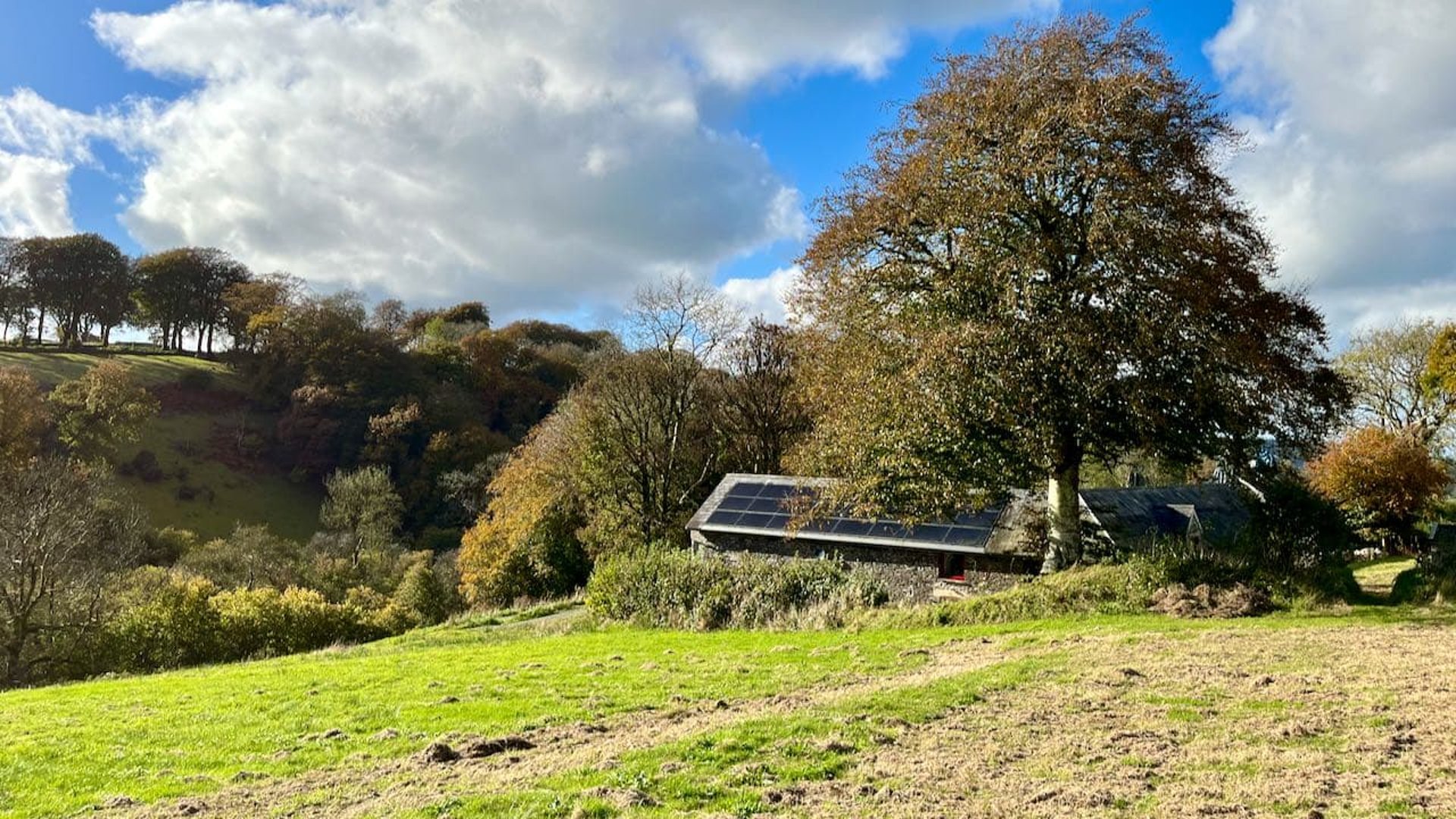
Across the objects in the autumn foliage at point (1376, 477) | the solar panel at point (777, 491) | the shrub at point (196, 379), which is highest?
the shrub at point (196, 379)

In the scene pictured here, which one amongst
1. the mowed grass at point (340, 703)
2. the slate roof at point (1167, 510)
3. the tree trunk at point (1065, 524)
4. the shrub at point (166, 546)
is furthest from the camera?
the shrub at point (166, 546)

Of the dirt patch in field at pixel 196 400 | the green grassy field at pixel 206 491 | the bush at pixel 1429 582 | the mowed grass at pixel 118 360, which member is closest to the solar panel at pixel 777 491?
the bush at pixel 1429 582

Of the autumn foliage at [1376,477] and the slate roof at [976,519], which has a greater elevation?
the autumn foliage at [1376,477]

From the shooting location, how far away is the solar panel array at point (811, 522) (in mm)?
22344

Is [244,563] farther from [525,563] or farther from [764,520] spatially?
[764,520]

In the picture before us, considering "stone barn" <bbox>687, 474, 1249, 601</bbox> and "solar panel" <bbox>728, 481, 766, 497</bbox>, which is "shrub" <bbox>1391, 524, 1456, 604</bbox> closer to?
"stone barn" <bbox>687, 474, 1249, 601</bbox>

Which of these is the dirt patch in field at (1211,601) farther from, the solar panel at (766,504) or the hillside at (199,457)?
the hillside at (199,457)

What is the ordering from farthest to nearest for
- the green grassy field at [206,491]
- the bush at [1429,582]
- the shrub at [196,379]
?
the shrub at [196,379] < the green grassy field at [206,491] < the bush at [1429,582]

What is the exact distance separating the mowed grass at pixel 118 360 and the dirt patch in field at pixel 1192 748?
65.4 metres

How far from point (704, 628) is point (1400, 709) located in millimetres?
14944

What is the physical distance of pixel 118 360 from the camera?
6197 cm

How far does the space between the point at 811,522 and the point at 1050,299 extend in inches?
427

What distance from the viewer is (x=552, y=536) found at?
3609 centimetres

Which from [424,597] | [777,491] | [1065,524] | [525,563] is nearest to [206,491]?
[424,597]
